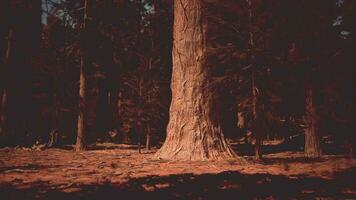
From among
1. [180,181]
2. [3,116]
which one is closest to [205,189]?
[180,181]

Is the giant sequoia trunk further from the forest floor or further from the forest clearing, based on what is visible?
the forest floor

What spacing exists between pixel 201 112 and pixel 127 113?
16.8 feet

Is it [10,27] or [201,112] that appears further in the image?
[10,27]

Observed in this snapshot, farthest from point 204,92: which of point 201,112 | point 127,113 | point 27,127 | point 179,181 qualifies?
point 27,127

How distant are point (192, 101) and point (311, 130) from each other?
4932 millimetres

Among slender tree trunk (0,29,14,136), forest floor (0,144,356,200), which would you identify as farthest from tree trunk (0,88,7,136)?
forest floor (0,144,356,200)

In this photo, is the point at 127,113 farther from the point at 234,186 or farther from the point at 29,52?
the point at 234,186

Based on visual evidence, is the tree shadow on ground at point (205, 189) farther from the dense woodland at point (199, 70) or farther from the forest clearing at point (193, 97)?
the dense woodland at point (199, 70)

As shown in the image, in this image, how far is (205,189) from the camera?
5656 millimetres

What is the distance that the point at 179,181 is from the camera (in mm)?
6383

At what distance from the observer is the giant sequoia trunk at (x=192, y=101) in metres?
9.84

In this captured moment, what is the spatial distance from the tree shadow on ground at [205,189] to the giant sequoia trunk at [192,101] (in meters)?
2.88

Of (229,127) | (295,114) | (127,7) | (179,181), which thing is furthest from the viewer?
(229,127)

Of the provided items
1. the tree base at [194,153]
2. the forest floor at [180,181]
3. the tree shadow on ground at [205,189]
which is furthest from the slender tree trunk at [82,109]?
the tree shadow on ground at [205,189]
